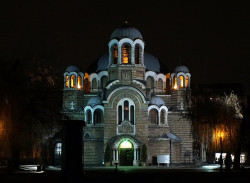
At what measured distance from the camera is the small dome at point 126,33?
60.7 meters

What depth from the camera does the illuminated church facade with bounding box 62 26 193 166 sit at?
5822 centimetres

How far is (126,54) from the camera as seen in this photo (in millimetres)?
60906

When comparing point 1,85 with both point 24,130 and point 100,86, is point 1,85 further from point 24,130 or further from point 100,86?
point 100,86

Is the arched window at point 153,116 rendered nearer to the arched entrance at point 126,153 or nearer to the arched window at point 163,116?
the arched window at point 163,116

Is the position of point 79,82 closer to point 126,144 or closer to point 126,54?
point 126,54

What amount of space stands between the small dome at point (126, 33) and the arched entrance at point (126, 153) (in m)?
12.2

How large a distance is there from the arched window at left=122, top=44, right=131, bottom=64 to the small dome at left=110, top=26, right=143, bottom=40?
1.14 m

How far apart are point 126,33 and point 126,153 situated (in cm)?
1395

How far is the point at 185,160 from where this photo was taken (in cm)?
6194

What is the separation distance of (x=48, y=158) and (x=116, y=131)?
9767mm

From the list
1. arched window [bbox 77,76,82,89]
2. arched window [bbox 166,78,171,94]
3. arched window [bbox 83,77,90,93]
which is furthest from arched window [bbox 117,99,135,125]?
arched window [bbox 166,78,171,94]

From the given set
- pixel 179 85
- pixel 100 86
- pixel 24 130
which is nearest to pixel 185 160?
pixel 179 85

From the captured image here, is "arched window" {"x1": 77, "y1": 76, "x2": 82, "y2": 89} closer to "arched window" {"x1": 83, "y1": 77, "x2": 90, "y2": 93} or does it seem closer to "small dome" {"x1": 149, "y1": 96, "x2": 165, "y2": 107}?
"arched window" {"x1": 83, "y1": 77, "x2": 90, "y2": 93}

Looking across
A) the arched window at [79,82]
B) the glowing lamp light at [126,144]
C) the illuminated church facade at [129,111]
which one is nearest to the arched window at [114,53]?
the illuminated church facade at [129,111]
